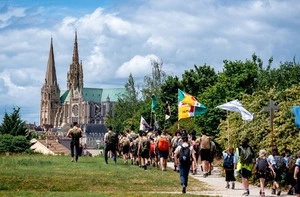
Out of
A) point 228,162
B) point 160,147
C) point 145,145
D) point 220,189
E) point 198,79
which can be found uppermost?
point 198,79

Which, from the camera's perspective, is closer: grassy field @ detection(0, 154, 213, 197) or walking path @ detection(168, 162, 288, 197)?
grassy field @ detection(0, 154, 213, 197)

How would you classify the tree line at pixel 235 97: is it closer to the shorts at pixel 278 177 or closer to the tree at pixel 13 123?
the shorts at pixel 278 177

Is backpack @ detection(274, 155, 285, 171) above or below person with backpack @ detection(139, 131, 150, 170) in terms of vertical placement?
below

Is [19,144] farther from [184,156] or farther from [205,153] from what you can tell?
[184,156]

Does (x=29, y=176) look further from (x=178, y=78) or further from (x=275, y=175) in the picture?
(x=178, y=78)

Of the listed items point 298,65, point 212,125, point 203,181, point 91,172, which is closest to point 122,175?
point 91,172

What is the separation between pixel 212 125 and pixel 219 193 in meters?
31.1

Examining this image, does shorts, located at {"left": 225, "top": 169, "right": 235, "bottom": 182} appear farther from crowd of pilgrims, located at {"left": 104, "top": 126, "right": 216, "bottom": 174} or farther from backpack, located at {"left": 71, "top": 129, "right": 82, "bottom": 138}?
backpack, located at {"left": 71, "top": 129, "right": 82, "bottom": 138}

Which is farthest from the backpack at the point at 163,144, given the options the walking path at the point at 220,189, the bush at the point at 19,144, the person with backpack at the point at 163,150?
the bush at the point at 19,144

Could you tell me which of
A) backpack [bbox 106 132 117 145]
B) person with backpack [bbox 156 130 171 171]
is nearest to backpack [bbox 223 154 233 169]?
person with backpack [bbox 156 130 171 171]

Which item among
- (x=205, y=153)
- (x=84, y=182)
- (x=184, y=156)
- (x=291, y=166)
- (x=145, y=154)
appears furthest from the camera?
(x=145, y=154)

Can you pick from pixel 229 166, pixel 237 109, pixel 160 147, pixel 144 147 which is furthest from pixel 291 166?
pixel 144 147

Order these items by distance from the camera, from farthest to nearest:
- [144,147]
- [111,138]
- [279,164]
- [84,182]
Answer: [144,147], [111,138], [279,164], [84,182]

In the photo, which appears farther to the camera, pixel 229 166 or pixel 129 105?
pixel 129 105
